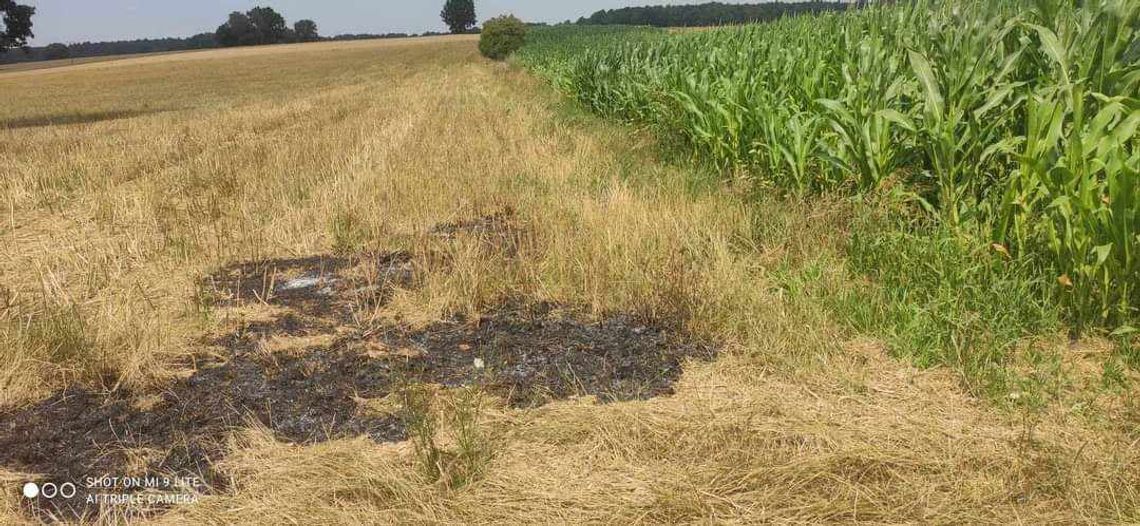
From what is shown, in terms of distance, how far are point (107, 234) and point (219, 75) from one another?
3649 cm

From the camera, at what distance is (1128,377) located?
2.95m

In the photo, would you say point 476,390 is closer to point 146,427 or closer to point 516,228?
point 146,427

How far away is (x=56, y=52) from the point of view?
91.4m

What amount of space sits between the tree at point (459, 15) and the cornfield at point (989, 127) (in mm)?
128517

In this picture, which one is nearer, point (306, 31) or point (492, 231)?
point (492, 231)

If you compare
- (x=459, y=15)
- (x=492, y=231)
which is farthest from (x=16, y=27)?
(x=459, y=15)

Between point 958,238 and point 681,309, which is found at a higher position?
point 958,238

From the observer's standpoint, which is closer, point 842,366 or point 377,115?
point 842,366

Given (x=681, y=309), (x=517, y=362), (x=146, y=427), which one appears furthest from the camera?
(x=681, y=309)

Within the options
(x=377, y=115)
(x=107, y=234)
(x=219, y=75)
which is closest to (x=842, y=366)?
(x=107, y=234)

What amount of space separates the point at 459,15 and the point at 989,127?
132 meters

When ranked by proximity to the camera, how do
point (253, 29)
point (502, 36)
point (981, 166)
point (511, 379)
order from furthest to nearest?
point (253, 29)
point (502, 36)
point (981, 166)
point (511, 379)

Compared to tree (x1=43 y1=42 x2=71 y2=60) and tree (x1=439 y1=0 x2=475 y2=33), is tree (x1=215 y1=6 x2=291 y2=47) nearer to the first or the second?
tree (x1=43 y1=42 x2=71 y2=60)

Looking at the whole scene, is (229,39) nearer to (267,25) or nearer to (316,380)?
(267,25)
